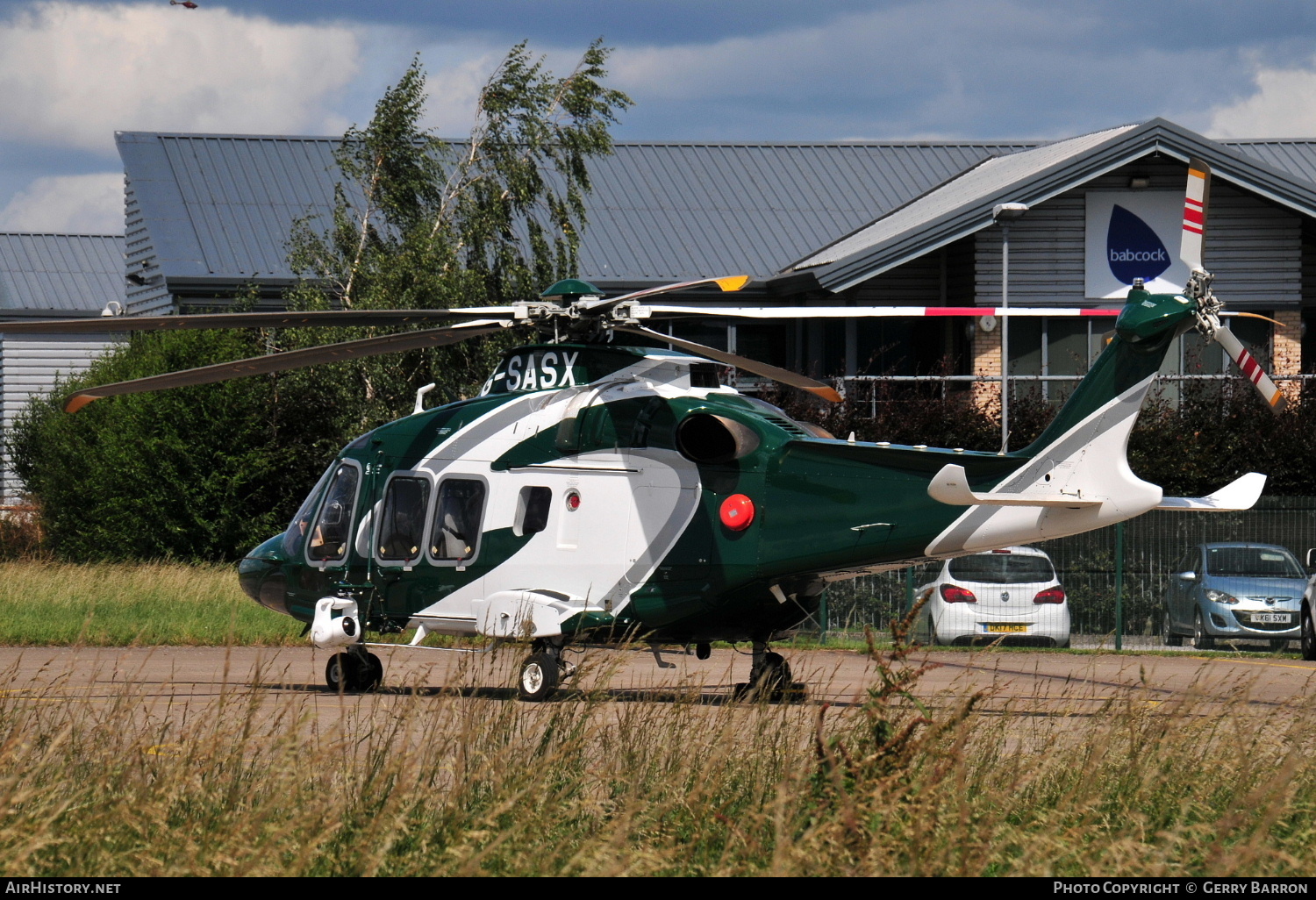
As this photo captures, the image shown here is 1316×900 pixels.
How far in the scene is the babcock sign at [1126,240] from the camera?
30.0 m

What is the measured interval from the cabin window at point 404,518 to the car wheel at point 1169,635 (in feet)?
43.8

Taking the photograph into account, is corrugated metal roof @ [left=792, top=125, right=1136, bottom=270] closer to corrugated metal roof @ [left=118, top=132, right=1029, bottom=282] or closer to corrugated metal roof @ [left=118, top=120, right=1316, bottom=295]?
corrugated metal roof @ [left=118, top=120, right=1316, bottom=295]

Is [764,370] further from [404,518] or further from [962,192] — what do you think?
[962,192]

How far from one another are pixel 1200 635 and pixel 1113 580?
1.59m

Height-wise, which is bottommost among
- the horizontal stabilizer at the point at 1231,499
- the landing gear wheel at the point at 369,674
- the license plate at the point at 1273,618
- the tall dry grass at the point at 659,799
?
the license plate at the point at 1273,618

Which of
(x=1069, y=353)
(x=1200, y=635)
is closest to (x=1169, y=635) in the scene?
(x=1200, y=635)

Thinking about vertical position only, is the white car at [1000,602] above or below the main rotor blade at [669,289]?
below

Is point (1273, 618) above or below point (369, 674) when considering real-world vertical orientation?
below

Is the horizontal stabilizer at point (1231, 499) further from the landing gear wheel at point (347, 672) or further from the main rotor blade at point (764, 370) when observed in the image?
the landing gear wheel at point (347, 672)

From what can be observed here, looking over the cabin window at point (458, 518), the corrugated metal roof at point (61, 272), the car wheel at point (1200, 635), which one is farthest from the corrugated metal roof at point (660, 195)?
the cabin window at point (458, 518)

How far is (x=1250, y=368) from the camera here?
10.7 metres

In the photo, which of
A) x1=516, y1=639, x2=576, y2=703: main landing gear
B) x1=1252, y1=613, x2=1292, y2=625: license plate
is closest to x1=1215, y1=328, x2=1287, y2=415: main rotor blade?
x1=516, y1=639, x2=576, y2=703: main landing gear

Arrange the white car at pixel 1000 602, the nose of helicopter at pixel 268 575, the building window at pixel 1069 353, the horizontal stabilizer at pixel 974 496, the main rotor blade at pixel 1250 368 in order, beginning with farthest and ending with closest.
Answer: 1. the building window at pixel 1069 353
2. the white car at pixel 1000 602
3. the nose of helicopter at pixel 268 575
4. the horizontal stabilizer at pixel 974 496
5. the main rotor blade at pixel 1250 368

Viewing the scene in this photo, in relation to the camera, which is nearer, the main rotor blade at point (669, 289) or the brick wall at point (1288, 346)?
the main rotor blade at point (669, 289)
